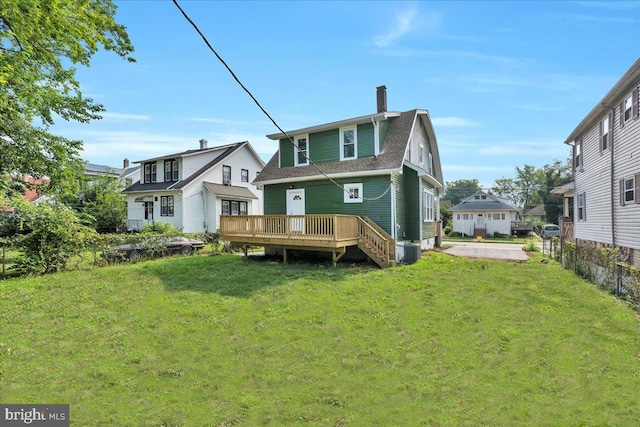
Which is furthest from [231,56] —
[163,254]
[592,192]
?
[592,192]

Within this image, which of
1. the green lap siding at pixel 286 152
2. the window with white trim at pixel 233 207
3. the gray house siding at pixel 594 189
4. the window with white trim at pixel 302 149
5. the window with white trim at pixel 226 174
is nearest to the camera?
the gray house siding at pixel 594 189

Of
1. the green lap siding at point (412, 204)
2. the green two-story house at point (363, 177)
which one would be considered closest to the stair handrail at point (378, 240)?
the green two-story house at point (363, 177)

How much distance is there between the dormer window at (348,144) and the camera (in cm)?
1466

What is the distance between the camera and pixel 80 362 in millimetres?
5340

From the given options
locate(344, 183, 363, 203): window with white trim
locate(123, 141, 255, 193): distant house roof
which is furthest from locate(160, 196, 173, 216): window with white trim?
locate(344, 183, 363, 203): window with white trim

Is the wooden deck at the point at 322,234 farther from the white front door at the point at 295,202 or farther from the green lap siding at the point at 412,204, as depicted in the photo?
the green lap siding at the point at 412,204

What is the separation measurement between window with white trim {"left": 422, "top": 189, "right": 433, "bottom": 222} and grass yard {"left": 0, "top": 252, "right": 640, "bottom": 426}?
6.38m

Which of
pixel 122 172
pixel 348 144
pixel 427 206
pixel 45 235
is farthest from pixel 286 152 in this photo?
pixel 122 172

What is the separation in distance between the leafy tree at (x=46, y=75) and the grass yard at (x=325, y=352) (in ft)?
13.4

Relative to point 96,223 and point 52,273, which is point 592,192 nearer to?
point 52,273

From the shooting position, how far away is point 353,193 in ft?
45.5

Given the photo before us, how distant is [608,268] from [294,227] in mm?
10164

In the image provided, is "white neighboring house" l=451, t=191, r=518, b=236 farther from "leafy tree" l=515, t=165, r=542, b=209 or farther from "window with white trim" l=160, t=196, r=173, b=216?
"leafy tree" l=515, t=165, r=542, b=209

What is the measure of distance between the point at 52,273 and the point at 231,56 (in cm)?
1077
